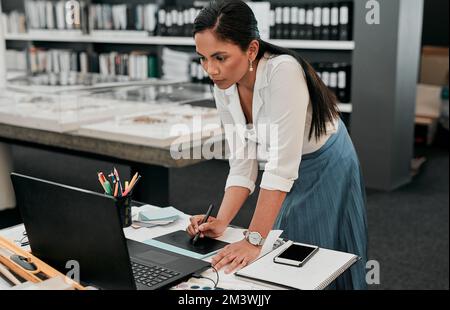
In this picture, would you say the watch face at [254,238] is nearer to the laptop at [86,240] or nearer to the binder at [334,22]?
the laptop at [86,240]

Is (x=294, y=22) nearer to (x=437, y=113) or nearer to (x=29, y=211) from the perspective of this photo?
(x=437, y=113)

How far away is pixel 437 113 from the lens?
5.40 metres

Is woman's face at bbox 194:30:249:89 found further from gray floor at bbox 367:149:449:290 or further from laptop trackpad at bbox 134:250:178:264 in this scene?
gray floor at bbox 367:149:449:290

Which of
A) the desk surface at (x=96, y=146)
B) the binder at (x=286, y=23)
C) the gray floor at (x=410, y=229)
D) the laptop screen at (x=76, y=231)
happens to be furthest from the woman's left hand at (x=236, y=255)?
the binder at (x=286, y=23)

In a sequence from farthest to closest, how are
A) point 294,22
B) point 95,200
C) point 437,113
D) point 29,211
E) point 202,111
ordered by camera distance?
point 437,113 → point 294,22 → point 202,111 → point 29,211 → point 95,200

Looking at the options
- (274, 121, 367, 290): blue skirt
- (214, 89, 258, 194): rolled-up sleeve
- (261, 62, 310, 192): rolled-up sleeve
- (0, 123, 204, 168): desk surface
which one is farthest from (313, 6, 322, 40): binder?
(261, 62, 310, 192): rolled-up sleeve

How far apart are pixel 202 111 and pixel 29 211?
194 cm

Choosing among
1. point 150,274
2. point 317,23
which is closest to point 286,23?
point 317,23

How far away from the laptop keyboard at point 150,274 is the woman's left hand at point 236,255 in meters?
0.11

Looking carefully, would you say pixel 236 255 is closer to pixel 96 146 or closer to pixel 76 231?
pixel 76 231

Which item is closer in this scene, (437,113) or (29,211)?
(29,211)

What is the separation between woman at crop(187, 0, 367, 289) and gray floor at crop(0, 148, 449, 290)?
266 mm

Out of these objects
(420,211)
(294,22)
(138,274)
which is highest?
(294,22)
